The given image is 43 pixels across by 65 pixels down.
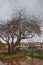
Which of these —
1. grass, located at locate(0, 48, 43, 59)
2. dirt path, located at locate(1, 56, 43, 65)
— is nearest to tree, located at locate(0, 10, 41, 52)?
grass, located at locate(0, 48, 43, 59)

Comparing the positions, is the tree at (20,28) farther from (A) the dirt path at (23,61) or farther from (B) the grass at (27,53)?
(A) the dirt path at (23,61)

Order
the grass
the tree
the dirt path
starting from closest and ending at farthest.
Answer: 1. the dirt path
2. the grass
3. the tree

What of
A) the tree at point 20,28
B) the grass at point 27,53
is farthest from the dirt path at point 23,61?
the tree at point 20,28

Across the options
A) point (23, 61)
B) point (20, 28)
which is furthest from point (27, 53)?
point (20, 28)

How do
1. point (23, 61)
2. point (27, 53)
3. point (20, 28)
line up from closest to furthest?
point (23, 61) < point (27, 53) < point (20, 28)

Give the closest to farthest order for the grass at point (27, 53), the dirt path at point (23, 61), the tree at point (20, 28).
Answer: the dirt path at point (23, 61)
the grass at point (27, 53)
the tree at point (20, 28)

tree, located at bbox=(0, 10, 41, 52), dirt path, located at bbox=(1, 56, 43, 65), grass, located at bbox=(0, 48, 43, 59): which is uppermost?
tree, located at bbox=(0, 10, 41, 52)

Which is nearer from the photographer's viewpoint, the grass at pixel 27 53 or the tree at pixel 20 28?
Result: the grass at pixel 27 53

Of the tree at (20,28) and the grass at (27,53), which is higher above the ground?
the tree at (20,28)

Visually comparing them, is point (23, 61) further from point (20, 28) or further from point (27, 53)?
point (20, 28)

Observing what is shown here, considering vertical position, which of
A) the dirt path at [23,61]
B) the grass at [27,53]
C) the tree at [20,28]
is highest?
the tree at [20,28]

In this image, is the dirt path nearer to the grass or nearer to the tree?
the grass

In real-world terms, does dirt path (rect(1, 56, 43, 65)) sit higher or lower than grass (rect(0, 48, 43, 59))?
lower

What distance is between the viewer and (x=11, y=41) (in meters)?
6.02
